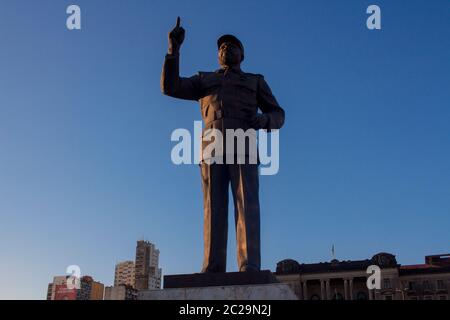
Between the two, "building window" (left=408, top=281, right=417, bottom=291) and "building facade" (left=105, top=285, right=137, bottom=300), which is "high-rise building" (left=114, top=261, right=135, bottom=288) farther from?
"building window" (left=408, top=281, right=417, bottom=291)

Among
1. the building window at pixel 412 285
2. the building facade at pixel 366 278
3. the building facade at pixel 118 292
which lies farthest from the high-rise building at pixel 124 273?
the building window at pixel 412 285

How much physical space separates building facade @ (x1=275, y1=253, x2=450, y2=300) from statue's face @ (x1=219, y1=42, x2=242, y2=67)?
48.6 meters

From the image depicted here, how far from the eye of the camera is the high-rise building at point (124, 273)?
323 ft

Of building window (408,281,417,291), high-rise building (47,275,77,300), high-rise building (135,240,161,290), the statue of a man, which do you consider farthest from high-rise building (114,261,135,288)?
the statue of a man

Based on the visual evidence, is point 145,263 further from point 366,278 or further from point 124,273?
point 366,278

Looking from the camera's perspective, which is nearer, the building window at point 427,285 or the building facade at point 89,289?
the building window at point 427,285

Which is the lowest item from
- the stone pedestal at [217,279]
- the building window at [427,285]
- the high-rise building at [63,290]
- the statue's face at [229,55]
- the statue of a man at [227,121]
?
the stone pedestal at [217,279]

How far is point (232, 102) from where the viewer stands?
23.6 feet

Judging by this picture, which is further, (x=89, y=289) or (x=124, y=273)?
(x=124, y=273)

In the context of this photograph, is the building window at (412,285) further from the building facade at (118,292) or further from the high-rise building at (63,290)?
the high-rise building at (63,290)

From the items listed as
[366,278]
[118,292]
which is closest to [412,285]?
[366,278]

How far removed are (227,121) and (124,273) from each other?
98011mm

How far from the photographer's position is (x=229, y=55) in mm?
7555
